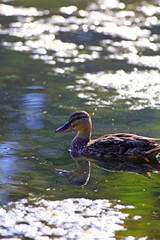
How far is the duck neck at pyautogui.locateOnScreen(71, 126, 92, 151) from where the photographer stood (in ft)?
29.8

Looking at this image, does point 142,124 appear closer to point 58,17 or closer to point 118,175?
point 118,175

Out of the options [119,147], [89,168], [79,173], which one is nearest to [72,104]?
[119,147]

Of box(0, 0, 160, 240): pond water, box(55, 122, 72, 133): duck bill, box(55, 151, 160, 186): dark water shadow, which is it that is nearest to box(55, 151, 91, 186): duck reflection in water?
box(55, 151, 160, 186): dark water shadow

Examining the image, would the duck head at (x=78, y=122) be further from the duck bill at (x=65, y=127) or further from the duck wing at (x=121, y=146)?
the duck wing at (x=121, y=146)

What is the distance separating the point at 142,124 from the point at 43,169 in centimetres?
281

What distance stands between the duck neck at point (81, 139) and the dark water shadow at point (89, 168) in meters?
0.15

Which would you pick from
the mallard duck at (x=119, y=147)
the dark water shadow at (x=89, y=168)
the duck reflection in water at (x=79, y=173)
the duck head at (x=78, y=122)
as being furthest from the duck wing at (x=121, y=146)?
the duck head at (x=78, y=122)

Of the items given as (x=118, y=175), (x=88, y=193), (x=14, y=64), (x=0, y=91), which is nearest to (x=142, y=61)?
(x=14, y=64)

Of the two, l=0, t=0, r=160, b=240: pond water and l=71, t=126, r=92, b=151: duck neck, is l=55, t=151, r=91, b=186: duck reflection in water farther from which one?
l=71, t=126, r=92, b=151: duck neck

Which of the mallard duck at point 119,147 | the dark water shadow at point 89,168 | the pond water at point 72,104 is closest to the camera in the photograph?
the pond water at point 72,104

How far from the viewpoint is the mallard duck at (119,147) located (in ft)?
28.3

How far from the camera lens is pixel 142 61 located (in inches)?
572

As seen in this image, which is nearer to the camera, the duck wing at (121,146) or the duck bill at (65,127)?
the duck wing at (121,146)

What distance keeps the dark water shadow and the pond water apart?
0.13m
